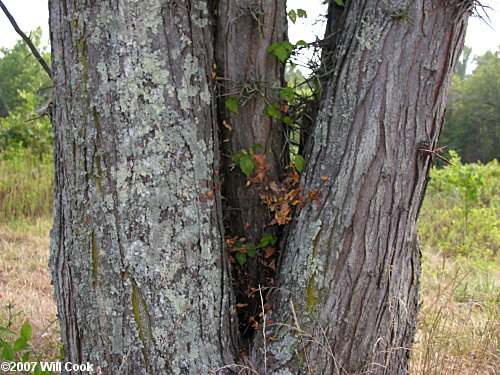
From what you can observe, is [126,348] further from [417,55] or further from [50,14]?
[417,55]

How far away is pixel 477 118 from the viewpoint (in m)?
25.8

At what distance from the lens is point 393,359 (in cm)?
189

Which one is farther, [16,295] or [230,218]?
[16,295]

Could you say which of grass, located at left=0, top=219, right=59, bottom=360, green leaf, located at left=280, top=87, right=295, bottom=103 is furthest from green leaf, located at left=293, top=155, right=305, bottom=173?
grass, located at left=0, top=219, right=59, bottom=360

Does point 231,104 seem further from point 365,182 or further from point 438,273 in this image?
point 438,273

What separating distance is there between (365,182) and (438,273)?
3.05 m

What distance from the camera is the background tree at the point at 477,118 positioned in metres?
25.6

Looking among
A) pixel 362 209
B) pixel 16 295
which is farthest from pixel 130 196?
pixel 16 295

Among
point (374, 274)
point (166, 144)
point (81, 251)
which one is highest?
point (166, 144)

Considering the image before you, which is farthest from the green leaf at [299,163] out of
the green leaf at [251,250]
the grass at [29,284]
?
the grass at [29,284]

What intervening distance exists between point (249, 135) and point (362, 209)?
1.97 feet

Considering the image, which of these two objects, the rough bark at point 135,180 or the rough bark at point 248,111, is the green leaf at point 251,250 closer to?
the rough bark at point 248,111

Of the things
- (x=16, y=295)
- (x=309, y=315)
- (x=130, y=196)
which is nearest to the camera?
(x=130, y=196)

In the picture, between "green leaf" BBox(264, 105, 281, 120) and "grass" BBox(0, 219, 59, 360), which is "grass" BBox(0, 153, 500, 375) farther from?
"green leaf" BBox(264, 105, 281, 120)
